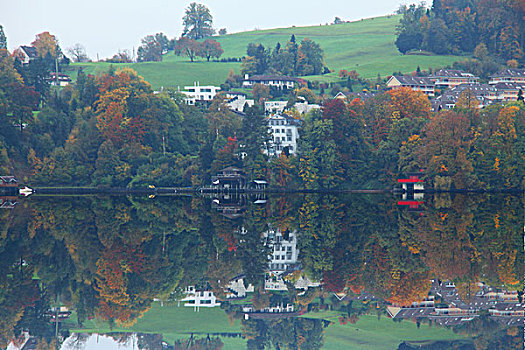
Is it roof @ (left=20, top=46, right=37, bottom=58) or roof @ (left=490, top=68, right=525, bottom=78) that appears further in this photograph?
roof @ (left=20, top=46, right=37, bottom=58)

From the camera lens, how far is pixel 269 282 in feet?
97.4

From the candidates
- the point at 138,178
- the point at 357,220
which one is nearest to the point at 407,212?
the point at 357,220

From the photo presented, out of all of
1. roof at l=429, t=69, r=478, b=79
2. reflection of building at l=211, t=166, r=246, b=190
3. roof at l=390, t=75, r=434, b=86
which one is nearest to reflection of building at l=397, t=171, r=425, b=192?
reflection of building at l=211, t=166, r=246, b=190

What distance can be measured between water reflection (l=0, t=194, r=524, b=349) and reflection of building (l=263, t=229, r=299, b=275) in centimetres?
13

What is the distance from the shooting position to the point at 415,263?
32000 mm

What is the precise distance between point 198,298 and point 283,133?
8524cm

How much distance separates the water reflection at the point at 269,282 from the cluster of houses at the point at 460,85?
10078 cm

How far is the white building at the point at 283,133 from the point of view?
11019 cm

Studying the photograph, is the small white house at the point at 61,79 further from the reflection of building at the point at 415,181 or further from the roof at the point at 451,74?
the reflection of building at the point at 415,181

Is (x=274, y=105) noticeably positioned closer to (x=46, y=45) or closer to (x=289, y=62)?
(x=289, y=62)

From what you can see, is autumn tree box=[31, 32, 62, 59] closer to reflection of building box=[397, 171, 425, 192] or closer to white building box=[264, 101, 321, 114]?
white building box=[264, 101, 321, 114]

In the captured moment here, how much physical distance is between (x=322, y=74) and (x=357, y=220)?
139908 mm

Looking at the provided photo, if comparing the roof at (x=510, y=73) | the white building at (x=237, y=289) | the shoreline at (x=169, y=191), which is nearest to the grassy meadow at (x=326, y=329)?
the white building at (x=237, y=289)

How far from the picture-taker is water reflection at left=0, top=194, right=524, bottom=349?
2238 centimetres
